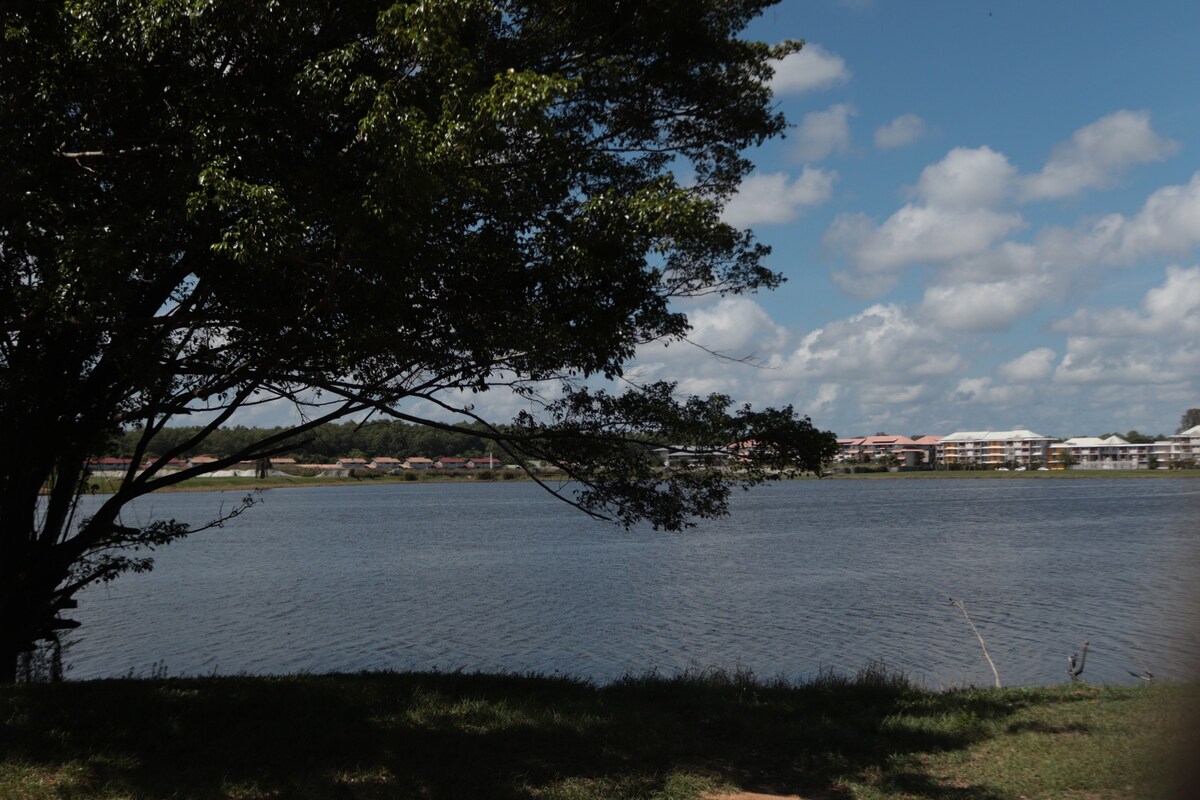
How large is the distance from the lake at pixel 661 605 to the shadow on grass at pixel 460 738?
8.57 ft

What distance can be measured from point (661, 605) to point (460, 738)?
14.7 meters

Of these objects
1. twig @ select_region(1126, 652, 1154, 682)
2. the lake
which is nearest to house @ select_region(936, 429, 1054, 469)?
the lake

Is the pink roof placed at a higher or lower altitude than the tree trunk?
higher

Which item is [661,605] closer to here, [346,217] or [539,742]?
[539,742]

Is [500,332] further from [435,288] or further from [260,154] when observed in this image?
[260,154]

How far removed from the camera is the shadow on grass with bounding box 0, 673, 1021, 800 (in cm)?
714

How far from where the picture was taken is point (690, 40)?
31.4 ft

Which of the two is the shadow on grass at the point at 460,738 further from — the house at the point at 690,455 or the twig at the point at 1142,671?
the twig at the point at 1142,671

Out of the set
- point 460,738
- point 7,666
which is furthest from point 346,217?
point 7,666

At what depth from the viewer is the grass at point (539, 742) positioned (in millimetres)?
7105

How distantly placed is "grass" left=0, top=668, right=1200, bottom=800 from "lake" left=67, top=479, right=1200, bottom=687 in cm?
169

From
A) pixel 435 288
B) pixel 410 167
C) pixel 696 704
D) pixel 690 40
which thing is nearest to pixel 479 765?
pixel 696 704

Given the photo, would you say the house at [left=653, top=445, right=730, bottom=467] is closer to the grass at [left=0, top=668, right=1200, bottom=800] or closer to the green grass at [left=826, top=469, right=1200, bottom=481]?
the grass at [left=0, top=668, right=1200, bottom=800]

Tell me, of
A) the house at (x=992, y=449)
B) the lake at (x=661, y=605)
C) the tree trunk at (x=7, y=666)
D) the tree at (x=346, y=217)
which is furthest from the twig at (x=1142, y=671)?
the house at (x=992, y=449)
